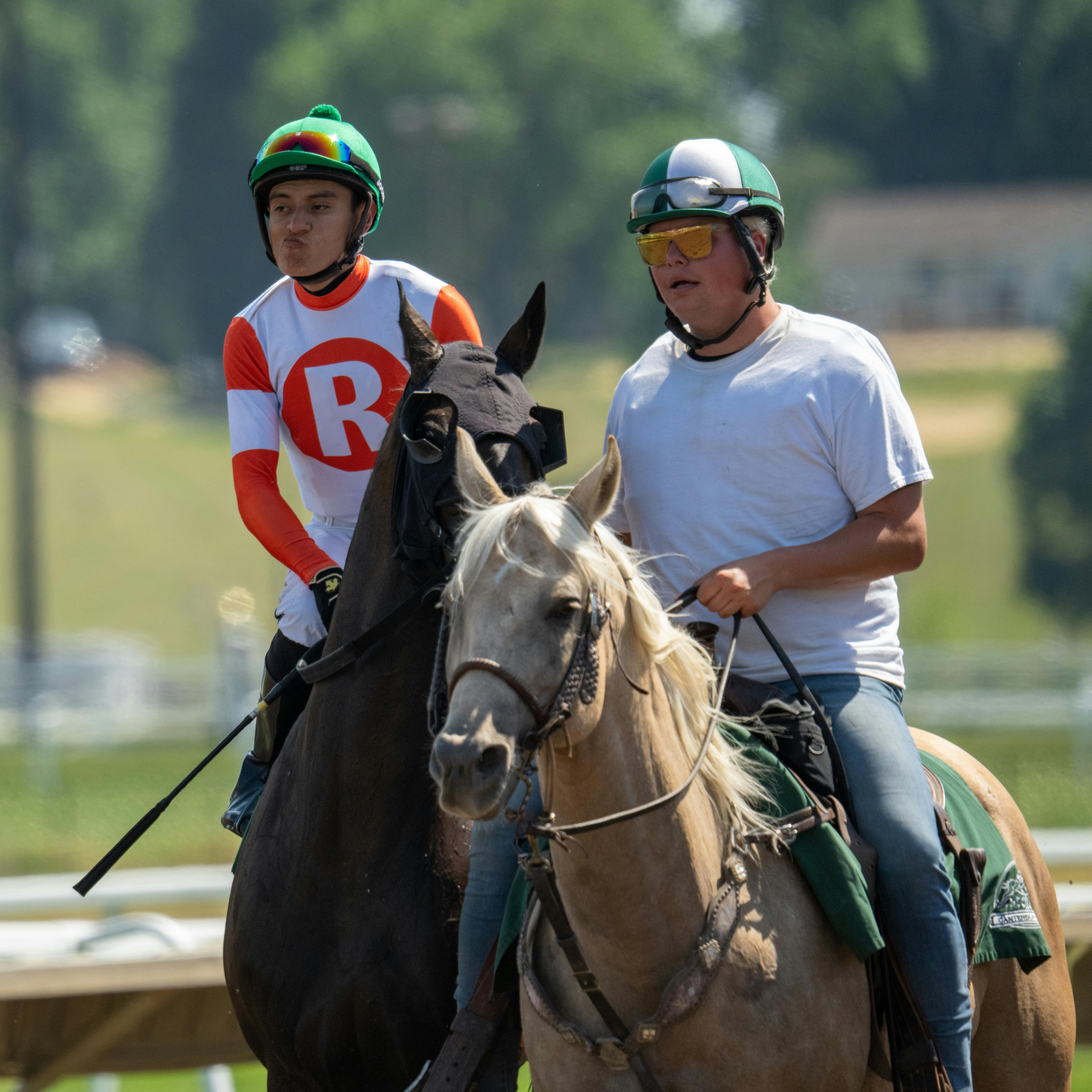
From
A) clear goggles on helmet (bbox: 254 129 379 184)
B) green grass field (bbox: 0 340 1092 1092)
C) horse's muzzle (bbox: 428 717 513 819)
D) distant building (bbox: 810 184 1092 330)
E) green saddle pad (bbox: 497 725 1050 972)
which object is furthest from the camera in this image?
distant building (bbox: 810 184 1092 330)

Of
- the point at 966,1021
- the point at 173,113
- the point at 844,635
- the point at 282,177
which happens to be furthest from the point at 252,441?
the point at 173,113

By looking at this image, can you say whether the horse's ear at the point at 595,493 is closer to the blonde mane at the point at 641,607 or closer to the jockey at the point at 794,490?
the blonde mane at the point at 641,607

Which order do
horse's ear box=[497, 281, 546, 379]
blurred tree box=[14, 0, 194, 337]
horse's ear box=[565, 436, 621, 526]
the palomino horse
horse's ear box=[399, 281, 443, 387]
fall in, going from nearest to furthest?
the palomino horse
horse's ear box=[565, 436, 621, 526]
horse's ear box=[399, 281, 443, 387]
horse's ear box=[497, 281, 546, 379]
blurred tree box=[14, 0, 194, 337]

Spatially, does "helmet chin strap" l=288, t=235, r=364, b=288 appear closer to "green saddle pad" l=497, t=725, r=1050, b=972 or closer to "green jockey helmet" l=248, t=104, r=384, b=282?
"green jockey helmet" l=248, t=104, r=384, b=282

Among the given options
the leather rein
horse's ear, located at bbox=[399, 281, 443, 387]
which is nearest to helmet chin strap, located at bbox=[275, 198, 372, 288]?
horse's ear, located at bbox=[399, 281, 443, 387]

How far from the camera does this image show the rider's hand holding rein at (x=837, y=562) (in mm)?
3346

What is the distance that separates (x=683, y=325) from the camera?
3816mm

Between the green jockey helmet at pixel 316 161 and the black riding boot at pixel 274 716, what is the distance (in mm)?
1051

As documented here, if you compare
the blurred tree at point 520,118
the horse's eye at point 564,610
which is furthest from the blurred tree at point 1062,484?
the horse's eye at point 564,610

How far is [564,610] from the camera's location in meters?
2.81

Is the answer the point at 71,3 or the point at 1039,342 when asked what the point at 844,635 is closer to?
the point at 1039,342

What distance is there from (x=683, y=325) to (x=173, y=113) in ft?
216

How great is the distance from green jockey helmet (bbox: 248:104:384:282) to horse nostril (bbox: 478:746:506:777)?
211cm

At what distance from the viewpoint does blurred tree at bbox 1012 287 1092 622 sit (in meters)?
35.5
